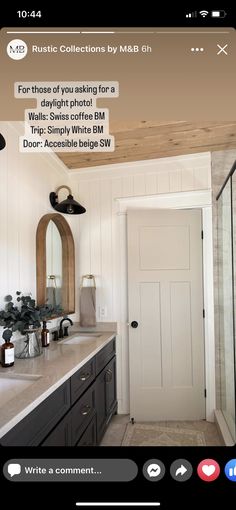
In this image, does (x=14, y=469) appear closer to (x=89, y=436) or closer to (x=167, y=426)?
(x=89, y=436)

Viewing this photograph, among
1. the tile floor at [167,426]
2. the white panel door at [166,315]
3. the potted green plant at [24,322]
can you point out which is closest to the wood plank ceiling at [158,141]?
the white panel door at [166,315]

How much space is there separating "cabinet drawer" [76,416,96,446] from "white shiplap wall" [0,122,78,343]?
0.81 meters

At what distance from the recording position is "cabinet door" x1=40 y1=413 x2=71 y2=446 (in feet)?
3.16

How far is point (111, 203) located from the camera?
7.61ft

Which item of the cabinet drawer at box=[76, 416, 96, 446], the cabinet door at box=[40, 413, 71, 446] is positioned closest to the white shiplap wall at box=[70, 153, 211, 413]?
the cabinet drawer at box=[76, 416, 96, 446]

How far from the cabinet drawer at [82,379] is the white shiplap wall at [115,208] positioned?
2.42 feet

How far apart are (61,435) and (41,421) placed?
0.22 meters

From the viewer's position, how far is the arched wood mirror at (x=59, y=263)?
6.57 ft

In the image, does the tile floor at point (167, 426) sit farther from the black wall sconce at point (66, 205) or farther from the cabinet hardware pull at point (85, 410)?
the black wall sconce at point (66, 205)

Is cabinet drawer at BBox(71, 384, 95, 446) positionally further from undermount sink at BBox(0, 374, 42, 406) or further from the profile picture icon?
the profile picture icon
